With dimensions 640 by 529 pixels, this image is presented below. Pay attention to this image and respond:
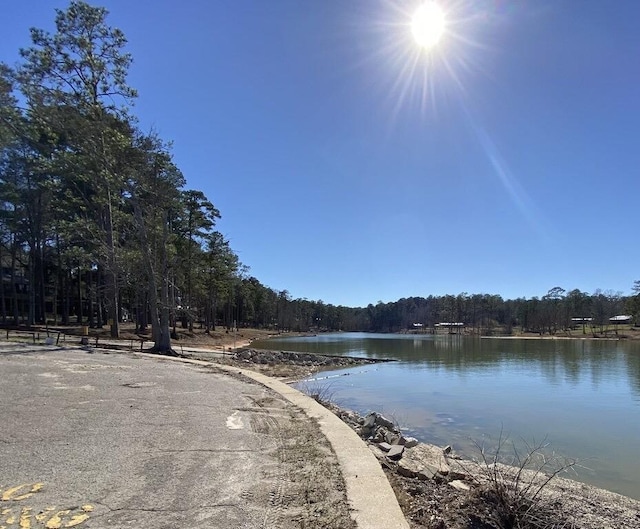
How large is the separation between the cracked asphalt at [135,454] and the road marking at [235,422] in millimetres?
17

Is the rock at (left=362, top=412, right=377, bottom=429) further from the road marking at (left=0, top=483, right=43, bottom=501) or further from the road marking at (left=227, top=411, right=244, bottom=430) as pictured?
the road marking at (left=0, top=483, right=43, bottom=501)

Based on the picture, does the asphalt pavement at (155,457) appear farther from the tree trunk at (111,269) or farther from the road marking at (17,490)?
the tree trunk at (111,269)

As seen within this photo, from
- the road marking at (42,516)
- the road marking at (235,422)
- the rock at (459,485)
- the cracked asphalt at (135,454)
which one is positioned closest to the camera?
the road marking at (42,516)

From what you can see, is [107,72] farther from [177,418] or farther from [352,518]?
[352,518]

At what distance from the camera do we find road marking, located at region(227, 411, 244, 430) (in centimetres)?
749

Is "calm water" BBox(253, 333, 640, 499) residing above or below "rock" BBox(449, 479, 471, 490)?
below

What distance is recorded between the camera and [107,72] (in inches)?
982

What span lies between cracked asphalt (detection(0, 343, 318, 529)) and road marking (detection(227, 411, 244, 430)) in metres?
0.02

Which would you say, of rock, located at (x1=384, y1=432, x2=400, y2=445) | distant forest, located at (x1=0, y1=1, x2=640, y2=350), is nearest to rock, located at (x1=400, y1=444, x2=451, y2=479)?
rock, located at (x1=384, y1=432, x2=400, y2=445)

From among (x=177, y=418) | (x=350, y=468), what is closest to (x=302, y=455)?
(x=350, y=468)

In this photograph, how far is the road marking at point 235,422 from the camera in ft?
24.6

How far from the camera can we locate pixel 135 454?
5734 millimetres

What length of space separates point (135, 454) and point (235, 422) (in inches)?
90.9

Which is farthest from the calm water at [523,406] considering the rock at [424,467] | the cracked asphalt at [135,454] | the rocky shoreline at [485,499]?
the cracked asphalt at [135,454]
